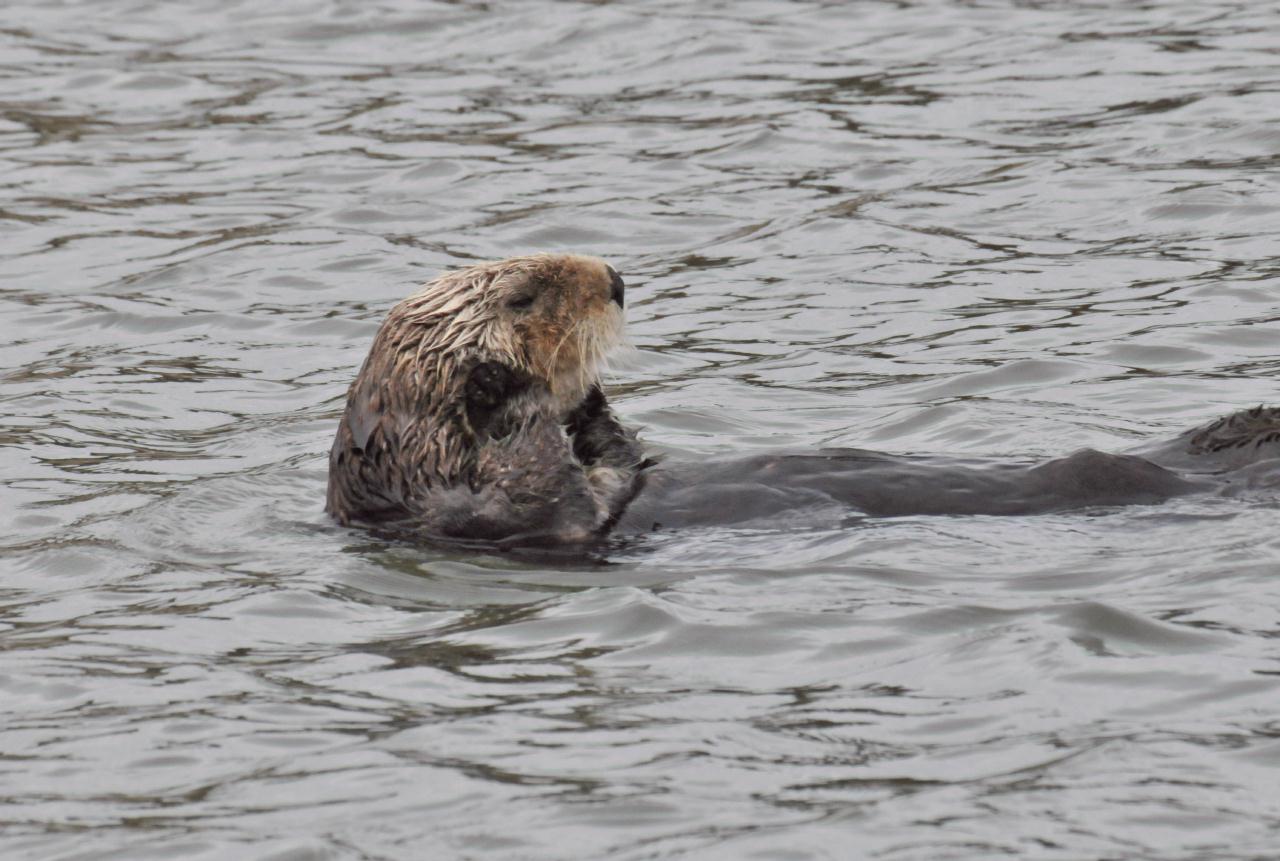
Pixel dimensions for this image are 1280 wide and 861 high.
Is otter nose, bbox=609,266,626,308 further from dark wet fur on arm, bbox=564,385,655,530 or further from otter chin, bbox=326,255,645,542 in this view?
dark wet fur on arm, bbox=564,385,655,530

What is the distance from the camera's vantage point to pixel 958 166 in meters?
9.56

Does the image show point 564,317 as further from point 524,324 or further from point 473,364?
point 473,364

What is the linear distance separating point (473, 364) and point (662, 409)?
1603mm

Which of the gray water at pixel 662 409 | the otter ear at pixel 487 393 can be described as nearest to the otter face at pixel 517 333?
the otter ear at pixel 487 393

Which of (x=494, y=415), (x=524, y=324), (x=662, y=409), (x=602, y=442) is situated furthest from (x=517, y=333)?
(x=662, y=409)

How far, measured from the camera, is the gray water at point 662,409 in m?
3.76

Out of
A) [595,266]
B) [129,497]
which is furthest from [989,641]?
[129,497]

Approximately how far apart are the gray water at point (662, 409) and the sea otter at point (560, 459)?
0.12 metres

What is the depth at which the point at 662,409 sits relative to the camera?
702cm

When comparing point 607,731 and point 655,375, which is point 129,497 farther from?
point 607,731

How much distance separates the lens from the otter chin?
17.5 feet

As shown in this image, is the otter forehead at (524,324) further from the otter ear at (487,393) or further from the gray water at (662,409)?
the gray water at (662,409)

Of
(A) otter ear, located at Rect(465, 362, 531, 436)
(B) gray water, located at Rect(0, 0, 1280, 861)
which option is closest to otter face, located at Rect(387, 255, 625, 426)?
(A) otter ear, located at Rect(465, 362, 531, 436)

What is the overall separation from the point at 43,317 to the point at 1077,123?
5.03 meters
